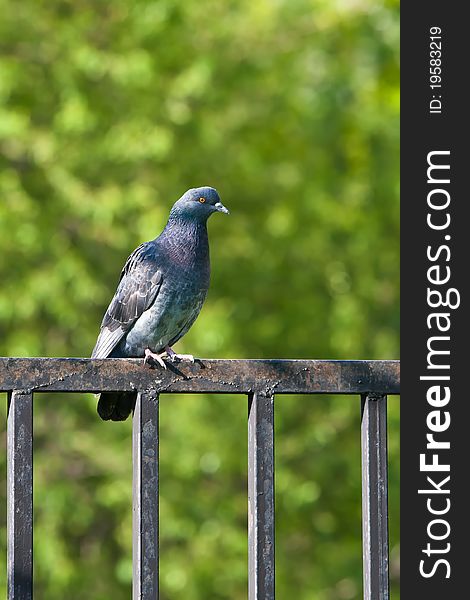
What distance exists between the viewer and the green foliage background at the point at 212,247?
8031 millimetres

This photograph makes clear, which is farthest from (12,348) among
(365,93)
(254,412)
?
(254,412)

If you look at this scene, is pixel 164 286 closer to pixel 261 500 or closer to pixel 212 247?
pixel 261 500

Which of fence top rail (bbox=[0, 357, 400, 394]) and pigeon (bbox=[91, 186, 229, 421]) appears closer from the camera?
fence top rail (bbox=[0, 357, 400, 394])

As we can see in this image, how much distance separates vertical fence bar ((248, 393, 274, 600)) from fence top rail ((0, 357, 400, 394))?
46 mm

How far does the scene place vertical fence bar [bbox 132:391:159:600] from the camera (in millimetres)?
1907

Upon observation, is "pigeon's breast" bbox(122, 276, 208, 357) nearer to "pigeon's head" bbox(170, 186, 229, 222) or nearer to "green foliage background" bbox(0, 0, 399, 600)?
"pigeon's head" bbox(170, 186, 229, 222)

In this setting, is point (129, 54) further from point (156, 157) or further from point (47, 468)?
point (47, 468)

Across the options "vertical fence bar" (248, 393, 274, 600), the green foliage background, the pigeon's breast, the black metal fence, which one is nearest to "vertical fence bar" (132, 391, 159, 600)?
the black metal fence

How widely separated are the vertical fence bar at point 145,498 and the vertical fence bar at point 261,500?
0.18 metres

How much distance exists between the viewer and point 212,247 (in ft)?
27.4

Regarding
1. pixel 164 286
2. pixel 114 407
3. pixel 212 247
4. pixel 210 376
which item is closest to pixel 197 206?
pixel 164 286

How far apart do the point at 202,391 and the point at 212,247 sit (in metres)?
6.36

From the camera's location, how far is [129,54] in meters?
8.09

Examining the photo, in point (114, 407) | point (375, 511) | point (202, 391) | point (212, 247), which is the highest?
point (212, 247)
